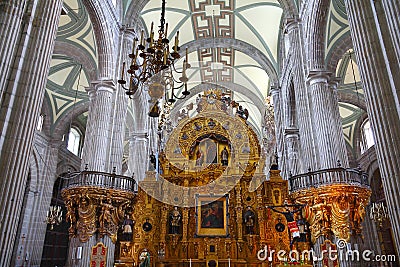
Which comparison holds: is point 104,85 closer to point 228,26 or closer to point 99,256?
→ point 99,256

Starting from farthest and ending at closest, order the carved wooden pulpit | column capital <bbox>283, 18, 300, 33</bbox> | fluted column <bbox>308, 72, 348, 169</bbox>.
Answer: column capital <bbox>283, 18, 300, 33</bbox> < fluted column <bbox>308, 72, 348, 169</bbox> < the carved wooden pulpit

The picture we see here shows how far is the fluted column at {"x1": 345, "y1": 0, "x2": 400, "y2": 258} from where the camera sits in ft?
17.2

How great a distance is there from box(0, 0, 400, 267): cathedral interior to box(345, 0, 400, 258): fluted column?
1.0 inches

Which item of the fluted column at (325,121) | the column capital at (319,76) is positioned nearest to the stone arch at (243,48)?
the column capital at (319,76)

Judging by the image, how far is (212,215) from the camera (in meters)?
12.9

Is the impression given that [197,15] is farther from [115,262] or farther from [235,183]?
[115,262]

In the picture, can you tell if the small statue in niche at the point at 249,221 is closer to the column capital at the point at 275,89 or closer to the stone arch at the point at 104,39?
the stone arch at the point at 104,39

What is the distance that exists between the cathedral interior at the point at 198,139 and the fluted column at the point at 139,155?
0.10 meters

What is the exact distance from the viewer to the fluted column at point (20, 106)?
5.45 m

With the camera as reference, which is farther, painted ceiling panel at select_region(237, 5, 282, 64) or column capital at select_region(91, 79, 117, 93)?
painted ceiling panel at select_region(237, 5, 282, 64)

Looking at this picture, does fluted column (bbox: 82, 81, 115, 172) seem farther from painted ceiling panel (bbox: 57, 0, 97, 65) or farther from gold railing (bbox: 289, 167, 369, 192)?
gold railing (bbox: 289, 167, 369, 192)

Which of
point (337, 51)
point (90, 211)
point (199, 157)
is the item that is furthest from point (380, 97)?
point (199, 157)

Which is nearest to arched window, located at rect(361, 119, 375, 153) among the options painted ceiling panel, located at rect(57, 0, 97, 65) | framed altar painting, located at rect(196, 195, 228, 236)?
framed altar painting, located at rect(196, 195, 228, 236)

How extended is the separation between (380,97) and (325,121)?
491 cm
